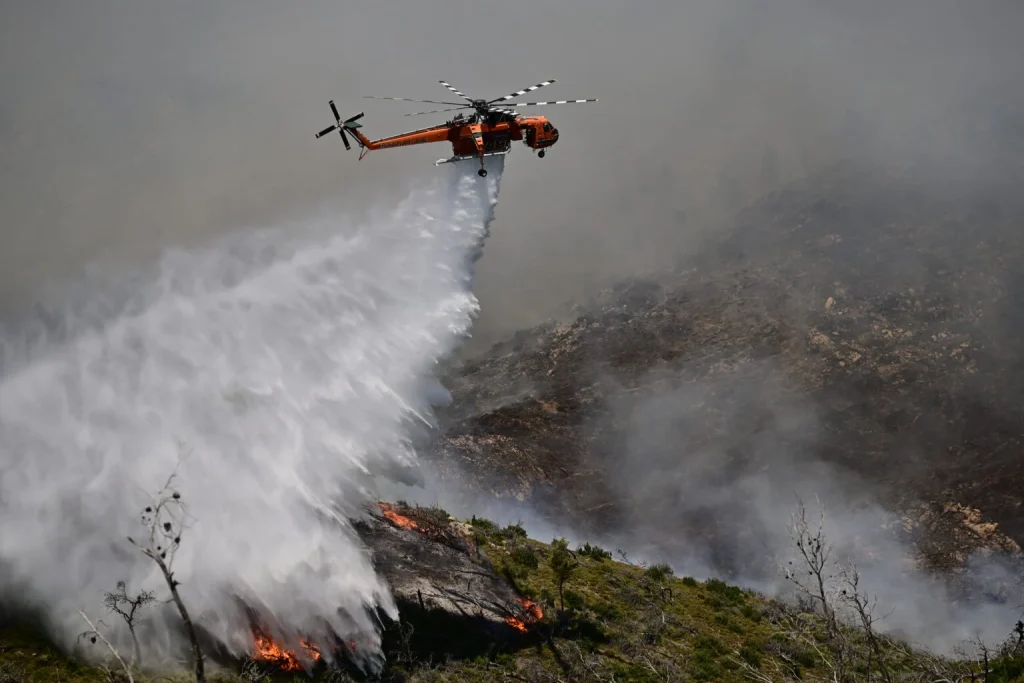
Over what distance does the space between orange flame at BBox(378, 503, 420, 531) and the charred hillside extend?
4497cm

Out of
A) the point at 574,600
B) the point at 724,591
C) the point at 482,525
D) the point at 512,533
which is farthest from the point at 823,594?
the point at 724,591

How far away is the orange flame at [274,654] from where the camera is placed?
22189 mm

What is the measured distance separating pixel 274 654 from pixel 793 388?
82.0m

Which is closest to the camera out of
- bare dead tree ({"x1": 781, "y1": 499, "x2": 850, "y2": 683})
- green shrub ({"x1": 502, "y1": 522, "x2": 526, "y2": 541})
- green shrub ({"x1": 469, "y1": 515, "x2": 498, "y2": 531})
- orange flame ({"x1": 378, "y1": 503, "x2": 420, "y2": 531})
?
bare dead tree ({"x1": 781, "y1": 499, "x2": 850, "y2": 683})

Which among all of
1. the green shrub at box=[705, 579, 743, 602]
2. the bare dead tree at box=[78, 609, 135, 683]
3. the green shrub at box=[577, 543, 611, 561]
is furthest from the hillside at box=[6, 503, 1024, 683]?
the bare dead tree at box=[78, 609, 135, 683]

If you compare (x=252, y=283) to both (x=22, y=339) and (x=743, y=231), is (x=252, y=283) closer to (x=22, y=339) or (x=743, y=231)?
(x=22, y=339)

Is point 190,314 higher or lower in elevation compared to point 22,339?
higher

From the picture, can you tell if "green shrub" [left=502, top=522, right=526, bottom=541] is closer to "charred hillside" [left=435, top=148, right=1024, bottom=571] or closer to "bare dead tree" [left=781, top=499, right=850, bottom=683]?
"bare dead tree" [left=781, top=499, right=850, bottom=683]

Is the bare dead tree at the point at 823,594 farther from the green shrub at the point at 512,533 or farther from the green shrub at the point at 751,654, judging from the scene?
the green shrub at the point at 512,533

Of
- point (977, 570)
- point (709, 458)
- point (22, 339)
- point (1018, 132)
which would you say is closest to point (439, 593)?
point (22, 339)

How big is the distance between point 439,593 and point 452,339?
46.0 ft

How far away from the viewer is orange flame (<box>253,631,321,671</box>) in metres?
22.2

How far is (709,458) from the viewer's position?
8381 centimetres

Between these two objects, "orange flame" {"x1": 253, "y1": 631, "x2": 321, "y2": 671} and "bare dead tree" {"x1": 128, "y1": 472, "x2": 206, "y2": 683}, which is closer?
"bare dead tree" {"x1": 128, "y1": 472, "x2": 206, "y2": 683}
